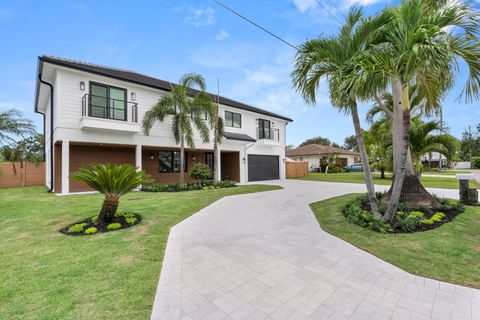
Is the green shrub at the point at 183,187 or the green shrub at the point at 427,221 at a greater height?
the green shrub at the point at 183,187

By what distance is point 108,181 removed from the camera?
17.5ft

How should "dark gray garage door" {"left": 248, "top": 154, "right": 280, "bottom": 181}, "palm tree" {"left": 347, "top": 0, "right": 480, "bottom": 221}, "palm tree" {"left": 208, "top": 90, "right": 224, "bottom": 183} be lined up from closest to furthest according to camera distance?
1. "palm tree" {"left": 347, "top": 0, "right": 480, "bottom": 221}
2. "palm tree" {"left": 208, "top": 90, "right": 224, "bottom": 183}
3. "dark gray garage door" {"left": 248, "top": 154, "right": 280, "bottom": 181}

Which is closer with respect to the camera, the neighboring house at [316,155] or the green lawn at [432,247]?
the green lawn at [432,247]

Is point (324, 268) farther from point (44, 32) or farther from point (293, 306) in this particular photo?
point (44, 32)

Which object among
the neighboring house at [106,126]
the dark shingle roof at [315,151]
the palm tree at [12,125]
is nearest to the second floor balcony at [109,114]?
the neighboring house at [106,126]

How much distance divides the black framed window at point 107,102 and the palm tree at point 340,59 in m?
10.0

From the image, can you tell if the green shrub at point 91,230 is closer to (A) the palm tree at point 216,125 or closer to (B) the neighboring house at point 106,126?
(B) the neighboring house at point 106,126

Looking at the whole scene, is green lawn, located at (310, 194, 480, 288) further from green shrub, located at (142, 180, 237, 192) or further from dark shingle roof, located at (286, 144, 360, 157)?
dark shingle roof, located at (286, 144, 360, 157)

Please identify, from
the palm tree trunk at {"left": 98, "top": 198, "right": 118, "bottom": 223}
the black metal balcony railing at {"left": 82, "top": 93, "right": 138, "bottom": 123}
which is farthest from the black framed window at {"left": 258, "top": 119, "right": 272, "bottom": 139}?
the palm tree trunk at {"left": 98, "top": 198, "right": 118, "bottom": 223}

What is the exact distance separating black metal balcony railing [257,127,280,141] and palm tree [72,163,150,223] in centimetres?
1512

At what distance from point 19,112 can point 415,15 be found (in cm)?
1391

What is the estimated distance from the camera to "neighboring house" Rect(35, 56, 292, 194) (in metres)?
10.6

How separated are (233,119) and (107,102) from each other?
9.21 meters

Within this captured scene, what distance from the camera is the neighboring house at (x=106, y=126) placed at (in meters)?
10.6
